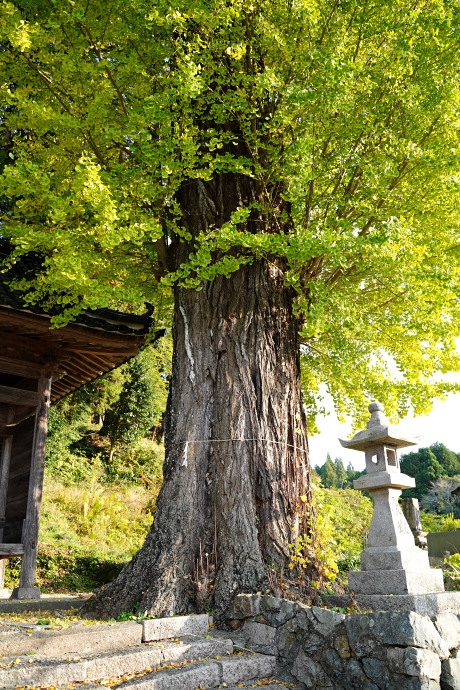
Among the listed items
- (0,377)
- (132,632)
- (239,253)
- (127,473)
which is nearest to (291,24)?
(239,253)

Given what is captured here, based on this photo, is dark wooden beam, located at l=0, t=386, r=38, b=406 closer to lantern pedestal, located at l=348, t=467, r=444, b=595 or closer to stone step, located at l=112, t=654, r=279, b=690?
stone step, located at l=112, t=654, r=279, b=690

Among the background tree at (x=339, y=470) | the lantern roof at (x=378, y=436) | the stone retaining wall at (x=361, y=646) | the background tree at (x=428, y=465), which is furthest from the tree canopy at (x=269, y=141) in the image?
the background tree at (x=339, y=470)

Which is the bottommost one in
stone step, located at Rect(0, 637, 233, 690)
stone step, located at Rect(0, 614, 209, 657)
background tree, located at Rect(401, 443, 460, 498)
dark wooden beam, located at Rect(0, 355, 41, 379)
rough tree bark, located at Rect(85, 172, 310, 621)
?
stone step, located at Rect(0, 637, 233, 690)

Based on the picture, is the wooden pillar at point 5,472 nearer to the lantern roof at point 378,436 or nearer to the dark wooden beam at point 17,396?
the dark wooden beam at point 17,396

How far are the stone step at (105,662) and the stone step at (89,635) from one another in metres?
0.07

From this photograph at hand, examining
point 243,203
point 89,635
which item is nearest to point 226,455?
point 89,635


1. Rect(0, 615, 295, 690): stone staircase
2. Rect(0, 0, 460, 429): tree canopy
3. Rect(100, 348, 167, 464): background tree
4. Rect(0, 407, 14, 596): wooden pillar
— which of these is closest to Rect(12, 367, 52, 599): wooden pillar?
Rect(0, 407, 14, 596): wooden pillar

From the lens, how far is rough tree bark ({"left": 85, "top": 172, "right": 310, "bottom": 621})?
15.7 feet

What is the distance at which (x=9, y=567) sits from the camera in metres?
10.9

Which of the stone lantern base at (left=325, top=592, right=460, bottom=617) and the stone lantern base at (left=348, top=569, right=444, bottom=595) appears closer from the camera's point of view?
the stone lantern base at (left=325, top=592, right=460, bottom=617)

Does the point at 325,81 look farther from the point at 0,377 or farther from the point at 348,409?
the point at 0,377

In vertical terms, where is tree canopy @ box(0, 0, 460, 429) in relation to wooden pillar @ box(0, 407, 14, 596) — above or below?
above

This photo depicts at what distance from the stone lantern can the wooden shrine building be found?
3.58 m

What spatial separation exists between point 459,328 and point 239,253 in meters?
2.84
